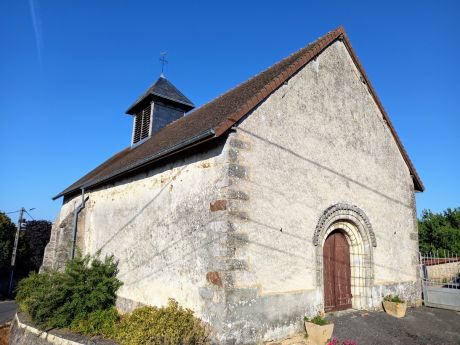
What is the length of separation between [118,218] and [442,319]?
8.69 metres

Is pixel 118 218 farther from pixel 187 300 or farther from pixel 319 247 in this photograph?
pixel 319 247

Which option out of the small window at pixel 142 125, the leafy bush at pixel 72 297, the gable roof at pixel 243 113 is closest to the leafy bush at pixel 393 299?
the gable roof at pixel 243 113

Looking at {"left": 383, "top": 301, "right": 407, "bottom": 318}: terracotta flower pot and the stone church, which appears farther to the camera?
{"left": 383, "top": 301, "right": 407, "bottom": 318}: terracotta flower pot

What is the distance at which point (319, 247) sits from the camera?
23.7 feet

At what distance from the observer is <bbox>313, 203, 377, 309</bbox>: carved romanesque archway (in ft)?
26.6

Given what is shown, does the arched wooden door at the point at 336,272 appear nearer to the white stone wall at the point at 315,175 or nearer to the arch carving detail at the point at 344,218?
the arch carving detail at the point at 344,218

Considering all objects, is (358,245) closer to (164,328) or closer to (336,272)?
(336,272)

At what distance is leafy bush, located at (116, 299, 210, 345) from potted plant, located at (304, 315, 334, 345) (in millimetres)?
1963

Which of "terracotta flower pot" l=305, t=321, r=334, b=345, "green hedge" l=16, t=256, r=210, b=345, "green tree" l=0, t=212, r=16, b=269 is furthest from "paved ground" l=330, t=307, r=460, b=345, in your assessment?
"green tree" l=0, t=212, r=16, b=269

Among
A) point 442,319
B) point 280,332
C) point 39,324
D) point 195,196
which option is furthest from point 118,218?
point 442,319

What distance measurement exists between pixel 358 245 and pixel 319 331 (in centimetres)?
308

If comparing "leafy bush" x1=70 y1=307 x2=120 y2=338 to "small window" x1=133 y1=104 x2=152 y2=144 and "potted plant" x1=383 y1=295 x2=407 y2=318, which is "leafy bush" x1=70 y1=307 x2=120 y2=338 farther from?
"small window" x1=133 y1=104 x2=152 y2=144

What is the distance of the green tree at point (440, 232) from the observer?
20625 millimetres

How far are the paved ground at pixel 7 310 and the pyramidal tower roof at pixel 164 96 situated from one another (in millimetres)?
9727
